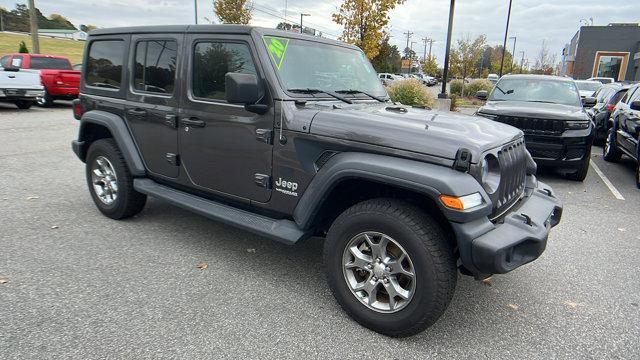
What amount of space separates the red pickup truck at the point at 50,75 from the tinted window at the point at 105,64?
36.2ft

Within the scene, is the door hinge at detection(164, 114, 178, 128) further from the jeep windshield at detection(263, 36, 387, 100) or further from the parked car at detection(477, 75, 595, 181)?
the parked car at detection(477, 75, 595, 181)

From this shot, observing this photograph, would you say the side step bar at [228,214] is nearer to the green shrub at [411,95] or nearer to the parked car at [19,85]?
the green shrub at [411,95]

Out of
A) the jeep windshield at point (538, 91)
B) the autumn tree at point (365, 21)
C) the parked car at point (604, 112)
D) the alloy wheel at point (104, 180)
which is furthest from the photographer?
the autumn tree at point (365, 21)

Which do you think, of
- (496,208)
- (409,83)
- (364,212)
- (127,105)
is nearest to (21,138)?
(127,105)

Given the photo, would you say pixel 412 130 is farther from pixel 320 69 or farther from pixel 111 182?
pixel 111 182

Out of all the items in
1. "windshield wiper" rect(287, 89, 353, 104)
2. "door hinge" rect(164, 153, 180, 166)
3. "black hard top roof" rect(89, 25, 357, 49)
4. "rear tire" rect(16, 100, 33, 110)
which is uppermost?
"black hard top roof" rect(89, 25, 357, 49)

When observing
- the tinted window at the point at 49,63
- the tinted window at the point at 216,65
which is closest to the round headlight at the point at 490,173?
the tinted window at the point at 216,65

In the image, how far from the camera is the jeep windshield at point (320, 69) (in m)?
3.38

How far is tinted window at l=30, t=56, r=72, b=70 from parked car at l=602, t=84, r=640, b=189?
1590 centimetres

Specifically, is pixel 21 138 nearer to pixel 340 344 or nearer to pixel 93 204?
pixel 93 204

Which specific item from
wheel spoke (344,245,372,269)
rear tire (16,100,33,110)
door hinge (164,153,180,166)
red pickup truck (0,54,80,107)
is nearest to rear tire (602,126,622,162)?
wheel spoke (344,245,372,269)

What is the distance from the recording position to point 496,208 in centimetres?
278

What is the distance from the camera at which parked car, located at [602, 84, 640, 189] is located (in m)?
7.19

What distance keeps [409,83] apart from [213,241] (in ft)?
42.6
